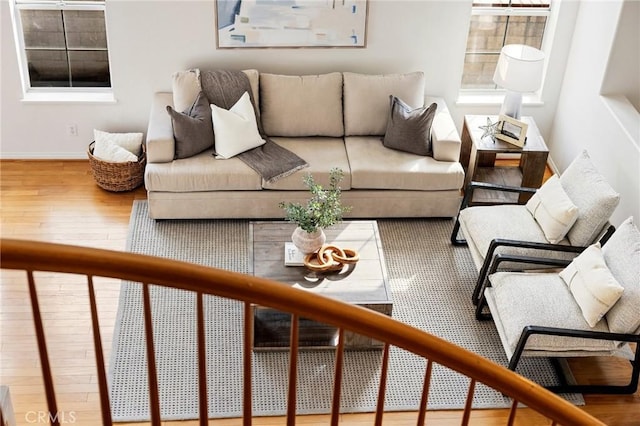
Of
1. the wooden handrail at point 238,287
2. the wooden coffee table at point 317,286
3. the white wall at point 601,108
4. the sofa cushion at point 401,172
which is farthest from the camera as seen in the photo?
the sofa cushion at point 401,172

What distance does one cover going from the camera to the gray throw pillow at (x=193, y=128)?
512 cm

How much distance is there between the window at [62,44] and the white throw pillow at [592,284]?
364 cm

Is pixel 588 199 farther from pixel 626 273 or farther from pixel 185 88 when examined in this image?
pixel 185 88

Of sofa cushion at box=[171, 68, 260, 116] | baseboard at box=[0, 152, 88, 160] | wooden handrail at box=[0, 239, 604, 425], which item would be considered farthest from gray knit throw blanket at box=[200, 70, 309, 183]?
wooden handrail at box=[0, 239, 604, 425]

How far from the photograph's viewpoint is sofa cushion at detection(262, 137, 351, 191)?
5160mm

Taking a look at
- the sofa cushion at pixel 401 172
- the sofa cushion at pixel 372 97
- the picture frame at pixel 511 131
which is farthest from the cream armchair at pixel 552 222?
the sofa cushion at pixel 372 97

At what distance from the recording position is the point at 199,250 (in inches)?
200

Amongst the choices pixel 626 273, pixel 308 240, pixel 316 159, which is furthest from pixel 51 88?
pixel 626 273

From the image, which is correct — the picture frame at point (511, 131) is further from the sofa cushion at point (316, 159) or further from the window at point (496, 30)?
the sofa cushion at point (316, 159)

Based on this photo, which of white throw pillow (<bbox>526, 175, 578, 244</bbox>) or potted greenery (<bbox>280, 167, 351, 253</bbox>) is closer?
potted greenery (<bbox>280, 167, 351, 253</bbox>)

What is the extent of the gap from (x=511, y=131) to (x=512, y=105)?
0.67 ft

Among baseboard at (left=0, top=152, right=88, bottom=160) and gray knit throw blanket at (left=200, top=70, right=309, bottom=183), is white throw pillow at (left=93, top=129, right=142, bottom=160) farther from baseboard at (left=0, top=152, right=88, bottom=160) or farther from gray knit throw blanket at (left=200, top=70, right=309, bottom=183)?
gray knit throw blanket at (left=200, top=70, right=309, bottom=183)

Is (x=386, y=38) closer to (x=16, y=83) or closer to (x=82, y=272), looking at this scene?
(x=16, y=83)

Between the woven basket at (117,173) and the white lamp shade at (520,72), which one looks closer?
the white lamp shade at (520,72)
